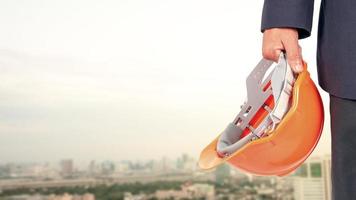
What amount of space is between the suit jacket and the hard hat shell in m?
0.03

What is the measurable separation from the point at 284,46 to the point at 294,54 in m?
0.02

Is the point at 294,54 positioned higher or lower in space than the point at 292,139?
higher

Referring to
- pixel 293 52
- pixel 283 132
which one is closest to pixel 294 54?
pixel 293 52

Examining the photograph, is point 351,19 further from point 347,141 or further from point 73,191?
point 73,191

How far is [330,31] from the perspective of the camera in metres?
0.80

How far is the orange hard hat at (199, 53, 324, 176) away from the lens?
Answer: 814 mm

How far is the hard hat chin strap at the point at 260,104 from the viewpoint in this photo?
0.82 metres

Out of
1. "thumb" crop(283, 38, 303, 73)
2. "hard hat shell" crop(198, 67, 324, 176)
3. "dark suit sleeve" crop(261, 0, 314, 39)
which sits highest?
"dark suit sleeve" crop(261, 0, 314, 39)

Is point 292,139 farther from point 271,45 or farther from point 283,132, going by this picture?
point 271,45

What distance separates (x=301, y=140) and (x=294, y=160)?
0.04 meters

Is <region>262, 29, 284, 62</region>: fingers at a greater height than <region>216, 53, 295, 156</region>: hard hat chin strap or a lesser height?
greater

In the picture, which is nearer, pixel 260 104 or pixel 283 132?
pixel 283 132

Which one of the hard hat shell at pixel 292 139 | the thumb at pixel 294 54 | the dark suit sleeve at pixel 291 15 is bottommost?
the hard hat shell at pixel 292 139

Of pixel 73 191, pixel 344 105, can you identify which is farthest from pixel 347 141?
pixel 73 191
